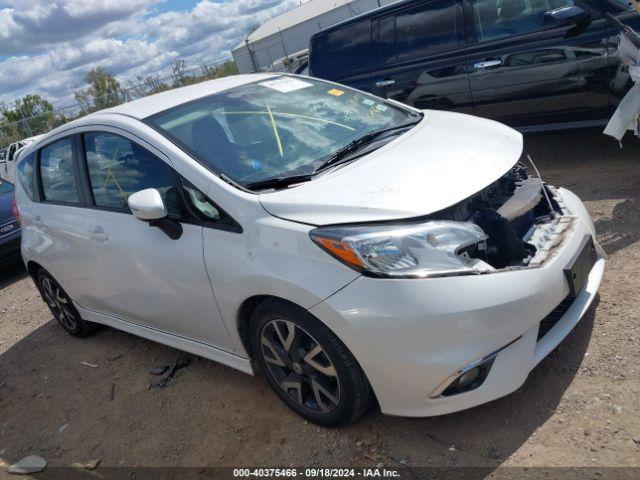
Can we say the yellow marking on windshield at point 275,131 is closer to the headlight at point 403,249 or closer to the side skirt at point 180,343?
the headlight at point 403,249

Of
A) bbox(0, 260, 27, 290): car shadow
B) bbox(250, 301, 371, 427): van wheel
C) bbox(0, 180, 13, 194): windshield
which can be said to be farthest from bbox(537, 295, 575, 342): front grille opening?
bbox(0, 180, 13, 194): windshield

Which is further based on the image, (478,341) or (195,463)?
(195,463)

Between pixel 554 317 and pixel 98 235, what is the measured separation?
2.73 metres

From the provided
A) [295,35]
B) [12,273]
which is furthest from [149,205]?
[295,35]

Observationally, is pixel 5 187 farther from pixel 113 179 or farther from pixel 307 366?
pixel 307 366

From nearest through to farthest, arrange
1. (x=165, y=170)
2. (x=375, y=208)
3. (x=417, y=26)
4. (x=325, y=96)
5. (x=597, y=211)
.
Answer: (x=375, y=208) < (x=165, y=170) < (x=325, y=96) < (x=597, y=211) < (x=417, y=26)

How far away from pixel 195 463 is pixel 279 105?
2119mm

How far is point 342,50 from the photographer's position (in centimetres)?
727

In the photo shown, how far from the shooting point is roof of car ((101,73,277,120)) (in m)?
3.59

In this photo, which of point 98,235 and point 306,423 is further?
point 98,235

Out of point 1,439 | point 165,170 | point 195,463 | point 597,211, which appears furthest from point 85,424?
point 597,211

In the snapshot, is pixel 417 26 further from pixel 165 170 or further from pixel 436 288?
pixel 436 288

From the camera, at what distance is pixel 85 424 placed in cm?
371

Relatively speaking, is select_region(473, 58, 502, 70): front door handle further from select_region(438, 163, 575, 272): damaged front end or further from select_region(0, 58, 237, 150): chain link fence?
select_region(0, 58, 237, 150): chain link fence
